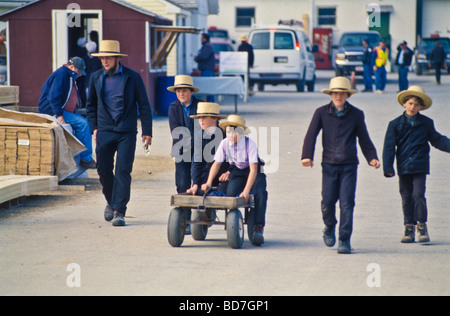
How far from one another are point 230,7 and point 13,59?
3291cm

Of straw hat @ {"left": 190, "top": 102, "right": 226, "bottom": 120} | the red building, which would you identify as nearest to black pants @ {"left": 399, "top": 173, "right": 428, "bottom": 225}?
straw hat @ {"left": 190, "top": 102, "right": 226, "bottom": 120}

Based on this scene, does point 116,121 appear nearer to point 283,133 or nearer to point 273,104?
point 283,133

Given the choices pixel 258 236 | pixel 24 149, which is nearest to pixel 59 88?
pixel 24 149

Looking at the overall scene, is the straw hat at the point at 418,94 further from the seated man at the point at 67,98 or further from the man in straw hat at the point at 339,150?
the seated man at the point at 67,98

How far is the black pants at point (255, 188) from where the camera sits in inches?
320

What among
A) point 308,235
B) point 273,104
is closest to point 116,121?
point 308,235

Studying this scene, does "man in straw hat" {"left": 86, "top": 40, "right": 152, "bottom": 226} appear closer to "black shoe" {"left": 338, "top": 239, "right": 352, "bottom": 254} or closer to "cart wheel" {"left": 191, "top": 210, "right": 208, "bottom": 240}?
"cart wheel" {"left": 191, "top": 210, "right": 208, "bottom": 240}

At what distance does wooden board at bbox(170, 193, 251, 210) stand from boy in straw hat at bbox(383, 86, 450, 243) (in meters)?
1.61

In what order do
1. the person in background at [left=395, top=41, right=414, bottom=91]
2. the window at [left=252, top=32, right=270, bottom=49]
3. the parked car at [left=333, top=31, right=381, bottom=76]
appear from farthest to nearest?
the parked car at [left=333, top=31, right=381, bottom=76], the window at [left=252, top=32, right=270, bottom=49], the person in background at [left=395, top=41, right=414, bottom=91]

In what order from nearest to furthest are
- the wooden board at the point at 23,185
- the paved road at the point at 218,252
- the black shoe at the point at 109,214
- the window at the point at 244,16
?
1. the paved road at the point at 218,252
2. the black shoe at the point at 109,214
3. the wooden board at the point at 23,185
4. the window at the point at 244,16

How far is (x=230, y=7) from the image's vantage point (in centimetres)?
5406

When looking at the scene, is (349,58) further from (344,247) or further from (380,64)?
(344,247)

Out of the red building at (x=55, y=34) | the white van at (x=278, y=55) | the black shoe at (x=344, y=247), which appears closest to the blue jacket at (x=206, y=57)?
the white van at (x=278, y=55)

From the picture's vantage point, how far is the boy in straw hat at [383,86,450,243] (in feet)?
27.5
